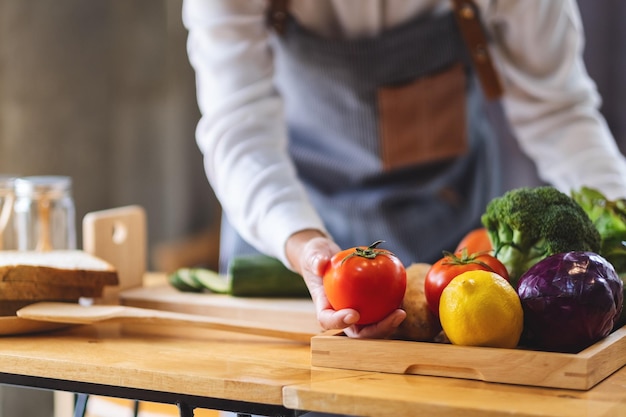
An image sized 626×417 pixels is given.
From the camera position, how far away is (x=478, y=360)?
47.6 inches

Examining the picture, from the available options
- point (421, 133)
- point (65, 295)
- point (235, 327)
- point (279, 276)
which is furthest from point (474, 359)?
point (421, 133)

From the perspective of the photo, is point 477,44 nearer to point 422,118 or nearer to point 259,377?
point 422,118

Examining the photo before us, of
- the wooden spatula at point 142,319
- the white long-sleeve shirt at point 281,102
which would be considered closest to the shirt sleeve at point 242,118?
the white long-sleeve shirt at point 281,102

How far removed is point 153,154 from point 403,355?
11.8 feet

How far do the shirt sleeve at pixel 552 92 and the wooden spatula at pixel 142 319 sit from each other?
79cm

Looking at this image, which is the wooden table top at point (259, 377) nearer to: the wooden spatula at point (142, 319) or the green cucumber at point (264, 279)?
A: the wooden spatula at point (142, 319)

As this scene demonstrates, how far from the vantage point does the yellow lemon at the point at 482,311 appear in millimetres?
1211

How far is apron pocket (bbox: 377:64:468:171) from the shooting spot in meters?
2.09

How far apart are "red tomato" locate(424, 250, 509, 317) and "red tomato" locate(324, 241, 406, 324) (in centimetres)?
4

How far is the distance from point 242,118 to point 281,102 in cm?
15

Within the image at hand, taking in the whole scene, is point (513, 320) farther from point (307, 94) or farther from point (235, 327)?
point (307, 94)

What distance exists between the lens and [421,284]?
1434 millimetres

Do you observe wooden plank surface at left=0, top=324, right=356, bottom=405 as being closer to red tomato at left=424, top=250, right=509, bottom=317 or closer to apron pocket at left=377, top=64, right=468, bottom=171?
red tomato at left=424, top=250, right=509, bottom=317

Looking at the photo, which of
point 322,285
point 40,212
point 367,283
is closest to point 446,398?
point 367,283
